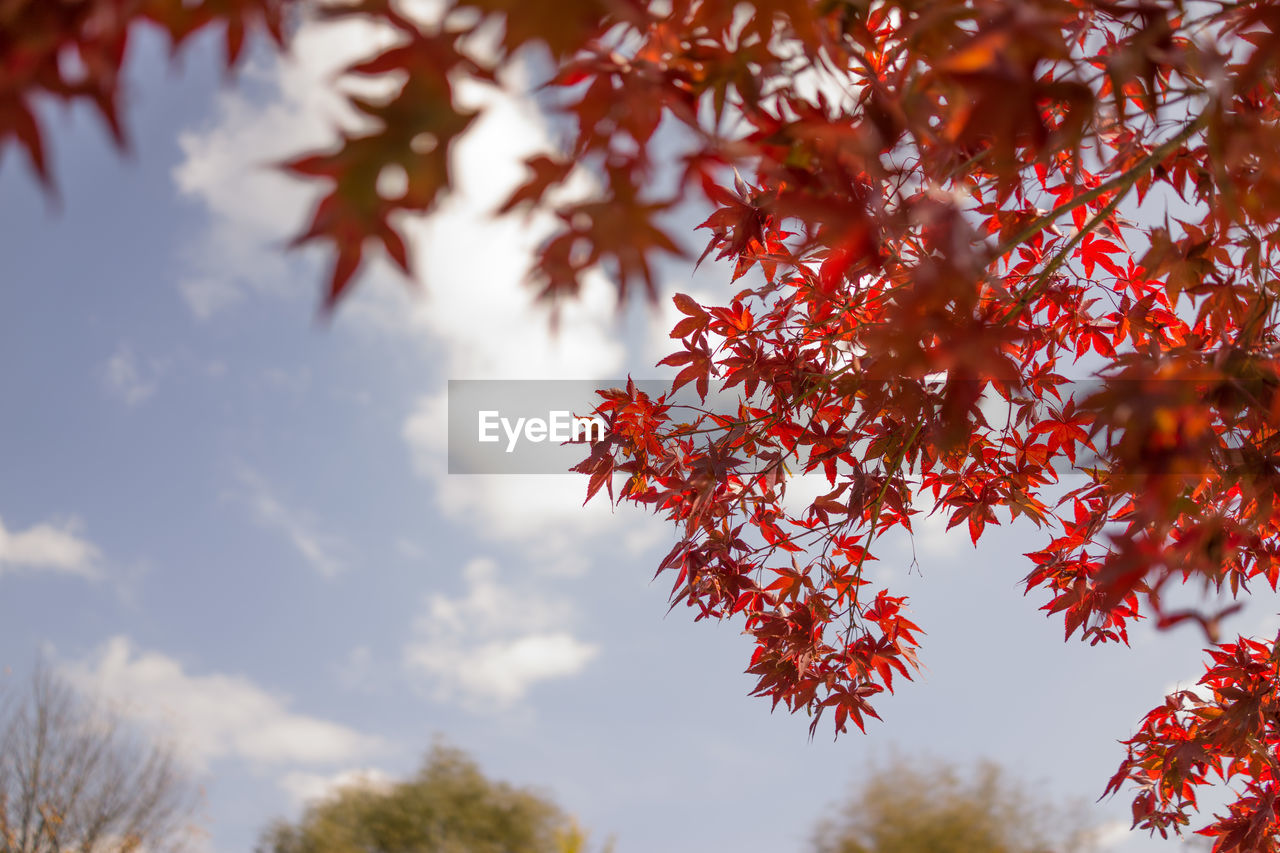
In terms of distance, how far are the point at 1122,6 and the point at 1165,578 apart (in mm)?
828

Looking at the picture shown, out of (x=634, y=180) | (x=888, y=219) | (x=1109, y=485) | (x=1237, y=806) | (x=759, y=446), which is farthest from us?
(x=1237, y=806)

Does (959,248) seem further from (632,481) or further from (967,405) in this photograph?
(632,481)

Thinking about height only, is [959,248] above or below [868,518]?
below

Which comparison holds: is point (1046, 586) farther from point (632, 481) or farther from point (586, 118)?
point (586, 118)

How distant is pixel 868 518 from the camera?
2504mm

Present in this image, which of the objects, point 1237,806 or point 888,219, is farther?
point 1237,806

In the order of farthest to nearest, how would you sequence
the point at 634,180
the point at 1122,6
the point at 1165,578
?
1. the point at 1122,6
2. the point at 1165,578
3. the point at 634,180

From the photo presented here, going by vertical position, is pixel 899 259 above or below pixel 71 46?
above

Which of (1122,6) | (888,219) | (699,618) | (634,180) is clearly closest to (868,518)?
(699,618)

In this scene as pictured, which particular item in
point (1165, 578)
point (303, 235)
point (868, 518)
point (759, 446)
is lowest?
point (1165, 578)

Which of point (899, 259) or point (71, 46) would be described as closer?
point (71, 46)

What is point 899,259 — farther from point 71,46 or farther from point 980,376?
point 71,46

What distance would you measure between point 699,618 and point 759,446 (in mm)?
544

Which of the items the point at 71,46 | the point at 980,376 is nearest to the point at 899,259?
the point at 980,376
